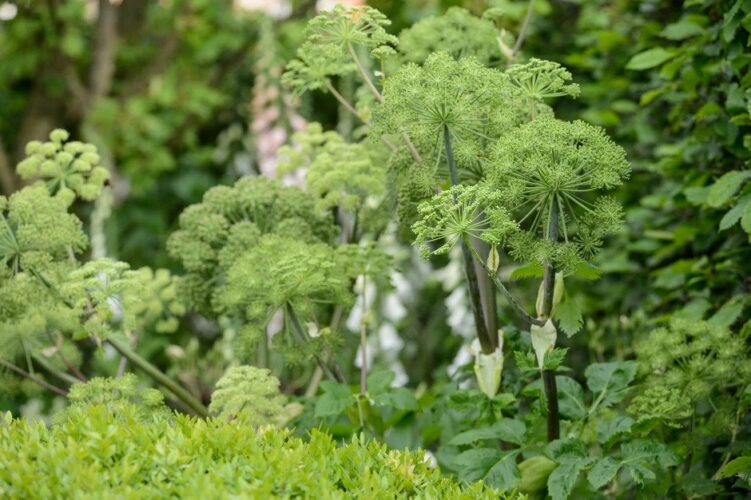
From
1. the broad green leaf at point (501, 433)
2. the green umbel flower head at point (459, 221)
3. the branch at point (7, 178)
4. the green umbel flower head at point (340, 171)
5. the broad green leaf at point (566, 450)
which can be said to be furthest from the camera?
the branch at point (7, 178)

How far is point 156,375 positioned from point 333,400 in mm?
535

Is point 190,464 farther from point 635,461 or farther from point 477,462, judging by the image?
point 635,461

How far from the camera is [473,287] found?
2.94m

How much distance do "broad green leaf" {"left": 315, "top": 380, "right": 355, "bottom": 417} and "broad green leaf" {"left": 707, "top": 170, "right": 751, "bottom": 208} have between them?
1235mm

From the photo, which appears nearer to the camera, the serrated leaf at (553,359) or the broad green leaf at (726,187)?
the serrated leaf at (553,359)

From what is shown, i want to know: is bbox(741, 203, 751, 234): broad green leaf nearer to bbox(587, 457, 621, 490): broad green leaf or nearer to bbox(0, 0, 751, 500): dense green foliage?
bbox(0, 0, 751, 500): dense green foliage

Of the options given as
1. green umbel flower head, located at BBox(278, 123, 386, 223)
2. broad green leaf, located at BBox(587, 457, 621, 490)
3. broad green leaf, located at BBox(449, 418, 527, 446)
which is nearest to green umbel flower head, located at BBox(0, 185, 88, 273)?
green umbel flower head, located at BBox(278, 123, 386, 223)

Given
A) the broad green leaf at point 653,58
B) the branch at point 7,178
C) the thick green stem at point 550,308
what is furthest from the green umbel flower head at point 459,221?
the branch at point 7,178

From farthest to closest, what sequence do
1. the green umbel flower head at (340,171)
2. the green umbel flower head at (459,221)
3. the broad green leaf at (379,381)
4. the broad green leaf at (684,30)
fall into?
the broad green leaf at (684,30) < the green umbel flower head at (340,171) < the broad green leaf at (379,381) < the green umbel flower head at (459,221)

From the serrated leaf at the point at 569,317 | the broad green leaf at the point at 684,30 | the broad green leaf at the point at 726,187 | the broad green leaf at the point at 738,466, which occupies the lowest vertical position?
the broad green leaf at the point at 738,466

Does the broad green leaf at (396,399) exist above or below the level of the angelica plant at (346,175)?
below

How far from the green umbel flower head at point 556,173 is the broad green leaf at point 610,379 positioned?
0.56m

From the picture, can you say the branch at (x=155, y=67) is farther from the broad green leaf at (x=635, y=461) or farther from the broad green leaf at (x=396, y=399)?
the broad green leaf at (x=635, y=461)

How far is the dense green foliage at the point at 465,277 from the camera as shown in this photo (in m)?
2.46
